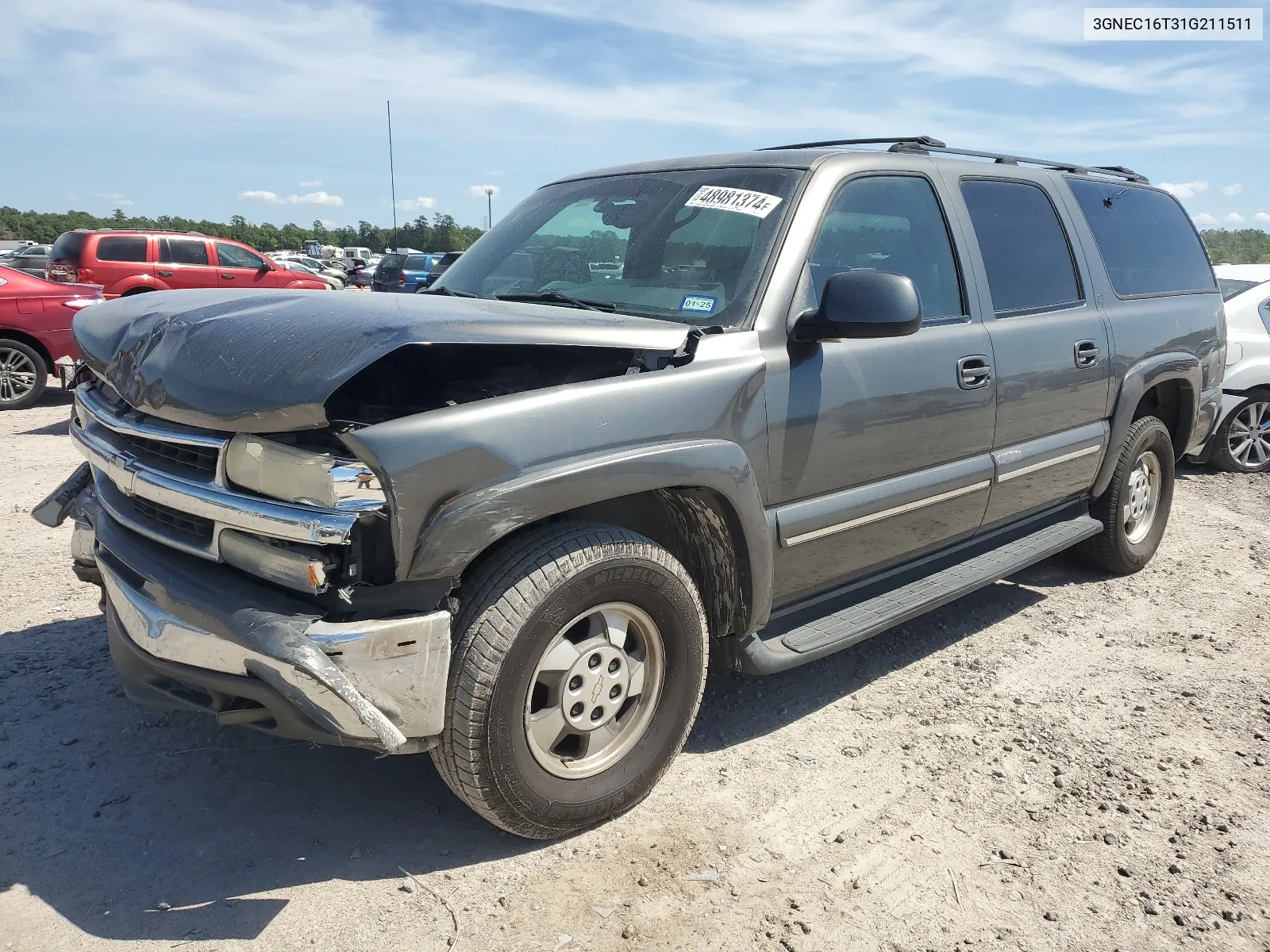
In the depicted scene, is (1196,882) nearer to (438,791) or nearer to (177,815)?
(438,791)

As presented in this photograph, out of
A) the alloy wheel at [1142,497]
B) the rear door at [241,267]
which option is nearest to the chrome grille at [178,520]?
the alloy wheel at [1142,497]

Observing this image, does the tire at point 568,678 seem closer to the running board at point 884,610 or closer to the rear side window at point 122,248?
the running board at point 884,610

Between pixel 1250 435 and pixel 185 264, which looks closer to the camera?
pixel 1250 435

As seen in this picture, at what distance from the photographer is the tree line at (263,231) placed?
6838 centimetres

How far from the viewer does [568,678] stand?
2650mm

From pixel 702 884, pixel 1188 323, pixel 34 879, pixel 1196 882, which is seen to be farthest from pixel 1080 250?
pixel 34 879

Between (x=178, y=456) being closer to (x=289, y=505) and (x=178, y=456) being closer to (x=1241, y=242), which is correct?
(x=289, y=505)

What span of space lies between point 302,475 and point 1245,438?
814 cm

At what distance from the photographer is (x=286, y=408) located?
216 centimetres

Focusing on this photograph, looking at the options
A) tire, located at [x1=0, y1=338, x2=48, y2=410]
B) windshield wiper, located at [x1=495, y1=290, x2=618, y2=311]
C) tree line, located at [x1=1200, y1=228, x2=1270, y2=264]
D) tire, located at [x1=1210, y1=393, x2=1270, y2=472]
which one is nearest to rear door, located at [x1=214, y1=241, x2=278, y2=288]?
tire, located at [x1=0, y1=338, x2=48, y2=410]

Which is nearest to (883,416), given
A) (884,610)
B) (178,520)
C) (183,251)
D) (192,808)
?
(884,610)

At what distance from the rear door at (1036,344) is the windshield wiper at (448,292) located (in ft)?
6.42

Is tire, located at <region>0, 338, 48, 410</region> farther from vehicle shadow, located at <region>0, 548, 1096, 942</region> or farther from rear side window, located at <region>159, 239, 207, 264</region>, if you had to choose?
vehicle shadow, located at <region>0, 548, 1096, 942</region>

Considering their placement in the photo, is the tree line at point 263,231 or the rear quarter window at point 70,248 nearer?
the rear quarter window at point 70,248
